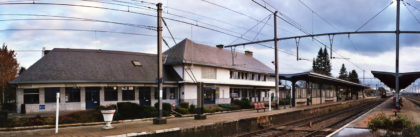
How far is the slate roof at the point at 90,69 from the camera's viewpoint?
27.8 metres

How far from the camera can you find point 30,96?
89.5 ft

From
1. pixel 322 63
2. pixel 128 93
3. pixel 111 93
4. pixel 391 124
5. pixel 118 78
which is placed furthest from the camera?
pixel 322 63

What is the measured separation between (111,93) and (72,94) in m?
3.70

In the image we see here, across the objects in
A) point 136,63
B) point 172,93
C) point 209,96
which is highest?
point 136,63

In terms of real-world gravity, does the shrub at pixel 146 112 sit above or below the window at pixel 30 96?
below

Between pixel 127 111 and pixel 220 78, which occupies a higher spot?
pixel 220 78

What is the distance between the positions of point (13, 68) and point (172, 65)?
2211 centimetres

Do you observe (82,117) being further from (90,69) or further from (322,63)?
(322,63)

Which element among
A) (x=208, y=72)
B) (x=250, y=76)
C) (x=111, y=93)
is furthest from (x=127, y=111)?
(x=250, y=76)

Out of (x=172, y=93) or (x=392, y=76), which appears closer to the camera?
(x=392, y=76)

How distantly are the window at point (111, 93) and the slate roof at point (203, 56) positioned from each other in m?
7.91

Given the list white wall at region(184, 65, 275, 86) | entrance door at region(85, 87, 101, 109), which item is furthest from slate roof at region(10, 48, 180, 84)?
white wall at region(184, 65, 275, 86)

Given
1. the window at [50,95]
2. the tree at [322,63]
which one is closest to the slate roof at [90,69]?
the window at [50,95]

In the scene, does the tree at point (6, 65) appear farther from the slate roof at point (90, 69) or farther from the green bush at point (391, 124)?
the green bush at point (391, 124)
